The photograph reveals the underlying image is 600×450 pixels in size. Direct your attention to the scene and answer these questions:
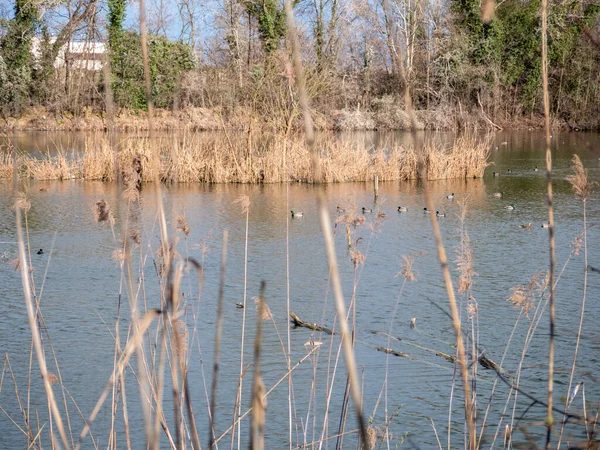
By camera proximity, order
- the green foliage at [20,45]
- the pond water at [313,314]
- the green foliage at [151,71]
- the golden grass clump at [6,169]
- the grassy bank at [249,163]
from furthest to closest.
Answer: the green foliage at [151,71], the green foliage at [20,45], the golden grass clump at [6,169], the grassy bank at [249,163], the pond water at [313,314]

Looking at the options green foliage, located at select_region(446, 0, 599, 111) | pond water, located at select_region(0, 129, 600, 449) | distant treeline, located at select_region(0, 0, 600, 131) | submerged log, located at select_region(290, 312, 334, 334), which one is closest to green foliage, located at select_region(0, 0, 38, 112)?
distant treeline, located at select_region(0, 0, 600, 131)

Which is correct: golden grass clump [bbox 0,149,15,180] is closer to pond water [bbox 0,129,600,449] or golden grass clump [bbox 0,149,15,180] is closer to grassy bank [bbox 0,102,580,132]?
pond water [bbox 0,129,600,449]

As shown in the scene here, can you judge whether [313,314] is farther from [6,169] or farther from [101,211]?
[6,169]

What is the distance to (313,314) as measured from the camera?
502 centimetres

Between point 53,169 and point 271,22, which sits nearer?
point 53,169

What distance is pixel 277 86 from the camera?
12375mm

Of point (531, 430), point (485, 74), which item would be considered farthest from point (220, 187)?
point (485, 74)

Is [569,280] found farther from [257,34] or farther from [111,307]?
[257,34]

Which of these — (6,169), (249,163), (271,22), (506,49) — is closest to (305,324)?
(249,163)

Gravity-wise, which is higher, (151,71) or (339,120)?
(151,71)

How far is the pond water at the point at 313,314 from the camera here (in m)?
3.46

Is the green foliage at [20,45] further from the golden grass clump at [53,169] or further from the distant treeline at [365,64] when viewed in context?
the golden grass clump at [53,169]

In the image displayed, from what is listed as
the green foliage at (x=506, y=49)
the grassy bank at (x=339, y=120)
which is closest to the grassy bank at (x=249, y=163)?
the grassy bank at (x=339, y=120)

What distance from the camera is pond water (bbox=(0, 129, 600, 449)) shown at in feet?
11.3
